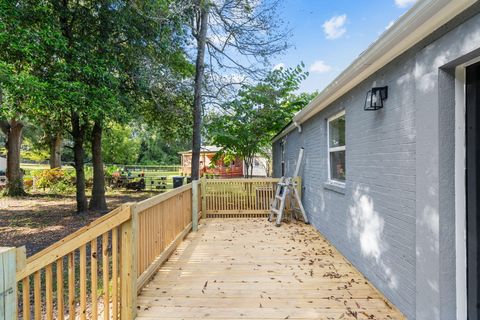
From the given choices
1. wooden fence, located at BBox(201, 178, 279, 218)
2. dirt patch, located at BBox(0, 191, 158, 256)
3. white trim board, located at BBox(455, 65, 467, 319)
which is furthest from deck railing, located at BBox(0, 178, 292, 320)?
white trim board, located at BBox(455, 65, 467, 319)

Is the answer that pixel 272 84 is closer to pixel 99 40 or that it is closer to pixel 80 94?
pixel 99 40

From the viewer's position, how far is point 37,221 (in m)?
8.21

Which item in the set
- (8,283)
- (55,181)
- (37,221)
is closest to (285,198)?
(8,283)

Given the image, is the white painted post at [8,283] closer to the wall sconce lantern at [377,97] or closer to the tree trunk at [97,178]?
the wall sconce lantern at [377,97]

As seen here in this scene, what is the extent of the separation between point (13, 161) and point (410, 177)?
55.4ft

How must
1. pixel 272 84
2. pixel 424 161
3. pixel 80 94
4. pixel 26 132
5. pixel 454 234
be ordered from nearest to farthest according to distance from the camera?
pixel 454 234, pixel 424 161, pixel 80 94, pixel 272 84, pixel 26 132

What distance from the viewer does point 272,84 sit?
1066 centimetres

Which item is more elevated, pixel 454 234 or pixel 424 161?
pixel 424 161

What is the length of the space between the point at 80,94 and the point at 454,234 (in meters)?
7.08

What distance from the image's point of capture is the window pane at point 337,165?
4598 millimetres

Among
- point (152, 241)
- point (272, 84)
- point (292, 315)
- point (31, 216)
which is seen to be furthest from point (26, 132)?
point (292, 315)

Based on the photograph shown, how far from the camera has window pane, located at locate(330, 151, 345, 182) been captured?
460cm

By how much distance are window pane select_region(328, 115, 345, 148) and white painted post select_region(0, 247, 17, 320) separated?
4329mm

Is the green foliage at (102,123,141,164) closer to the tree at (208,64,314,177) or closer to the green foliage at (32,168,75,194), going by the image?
the green foliage at (32,168,75,194)
